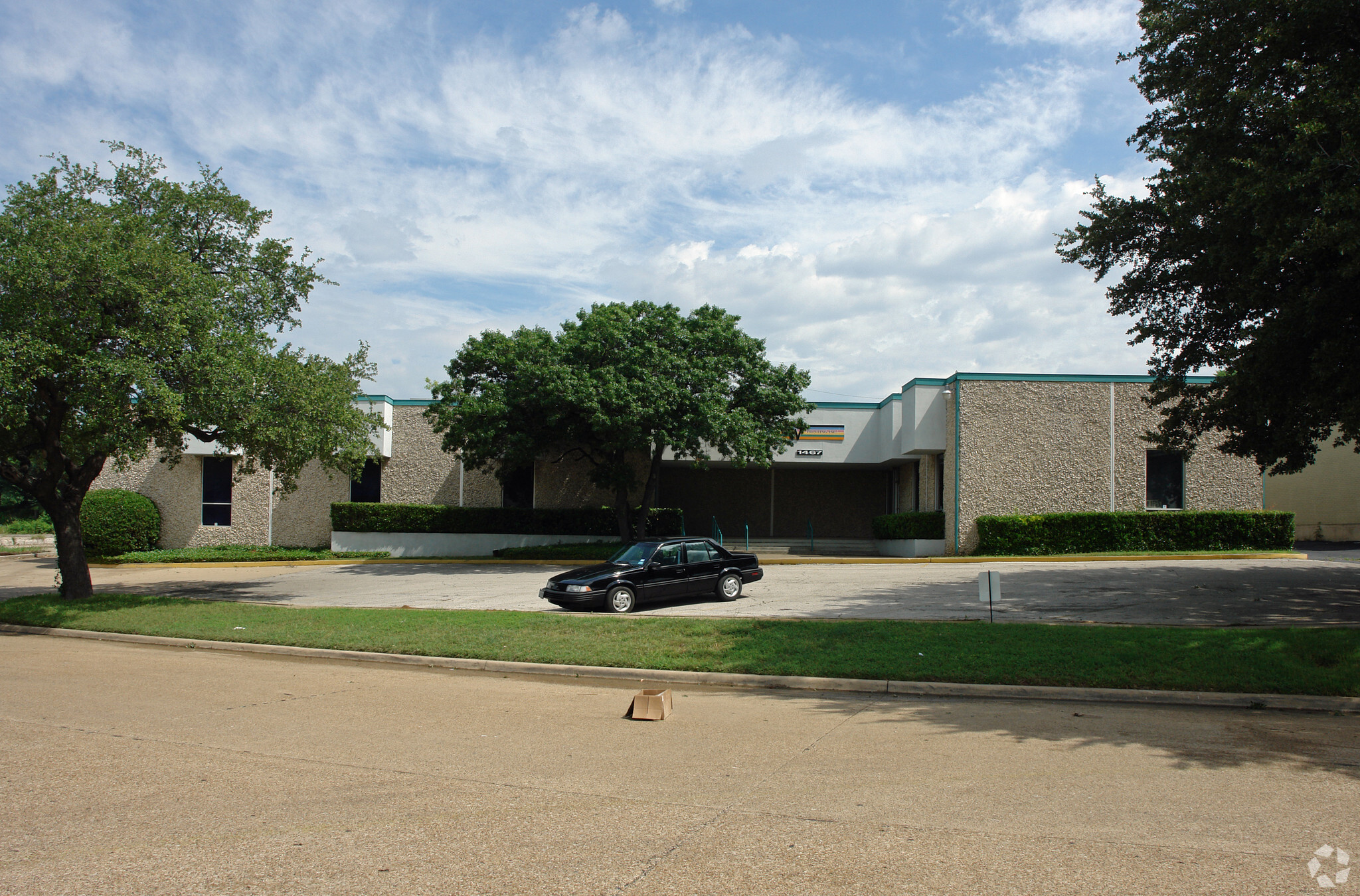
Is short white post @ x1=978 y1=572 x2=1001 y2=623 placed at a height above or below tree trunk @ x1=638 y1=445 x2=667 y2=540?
below

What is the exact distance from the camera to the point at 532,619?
43.4 feet

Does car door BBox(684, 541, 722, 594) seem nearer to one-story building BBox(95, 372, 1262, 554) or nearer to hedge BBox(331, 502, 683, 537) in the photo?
one-story building BBox(95, 372, 1262, 554)

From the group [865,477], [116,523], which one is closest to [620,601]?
[116,523]

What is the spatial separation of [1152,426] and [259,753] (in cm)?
2487

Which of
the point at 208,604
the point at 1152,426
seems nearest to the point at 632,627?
the point at 208,604

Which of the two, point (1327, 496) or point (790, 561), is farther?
point (1327, 496)

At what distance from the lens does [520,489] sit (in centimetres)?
2920

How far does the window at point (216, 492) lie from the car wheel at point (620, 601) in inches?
767

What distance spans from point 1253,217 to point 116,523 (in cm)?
2981

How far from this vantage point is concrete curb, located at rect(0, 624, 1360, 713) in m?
8.50

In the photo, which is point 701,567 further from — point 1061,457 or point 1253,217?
point 1061,457

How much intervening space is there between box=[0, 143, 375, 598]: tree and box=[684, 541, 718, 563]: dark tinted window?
714 centimetres

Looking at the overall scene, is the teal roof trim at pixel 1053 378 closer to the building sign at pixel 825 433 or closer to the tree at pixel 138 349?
the building sign at pixel 825 433

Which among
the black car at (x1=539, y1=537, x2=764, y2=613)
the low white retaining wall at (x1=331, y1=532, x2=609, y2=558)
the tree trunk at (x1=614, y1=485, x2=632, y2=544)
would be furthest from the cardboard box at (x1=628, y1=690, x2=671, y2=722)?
the low white retaining wall at (x1=331, y1=532, x2=609, y2=558)
